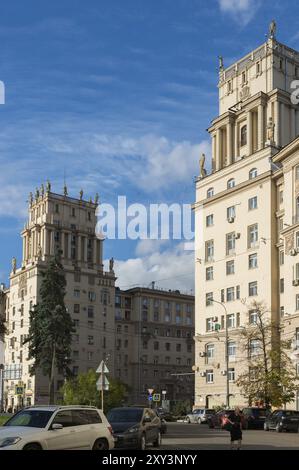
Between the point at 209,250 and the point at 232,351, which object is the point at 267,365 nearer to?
the point at 232,351

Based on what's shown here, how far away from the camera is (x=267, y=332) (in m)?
63.9

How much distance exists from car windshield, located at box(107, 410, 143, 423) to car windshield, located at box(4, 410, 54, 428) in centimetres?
604

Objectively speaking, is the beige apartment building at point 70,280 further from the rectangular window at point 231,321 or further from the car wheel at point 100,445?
the car wheel at point 100,445

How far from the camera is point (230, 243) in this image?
7294 cm

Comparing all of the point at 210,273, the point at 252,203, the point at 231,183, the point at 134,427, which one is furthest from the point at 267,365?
the point at 134,427

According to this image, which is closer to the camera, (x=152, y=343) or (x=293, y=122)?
(x=293, y=122)

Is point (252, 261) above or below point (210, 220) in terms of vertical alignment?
below

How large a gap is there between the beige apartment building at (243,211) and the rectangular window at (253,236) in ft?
0.31

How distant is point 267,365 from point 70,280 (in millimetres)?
59487

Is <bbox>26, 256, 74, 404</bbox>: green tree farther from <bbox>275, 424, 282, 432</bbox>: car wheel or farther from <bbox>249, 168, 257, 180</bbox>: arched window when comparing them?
<bbox>275, 424, 282, 432</bbox>: car wheel

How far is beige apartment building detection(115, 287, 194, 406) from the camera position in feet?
405

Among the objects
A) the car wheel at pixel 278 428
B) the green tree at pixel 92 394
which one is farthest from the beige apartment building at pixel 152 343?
the car wheel at pixel 278 428

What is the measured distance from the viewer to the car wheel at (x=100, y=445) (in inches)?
777
